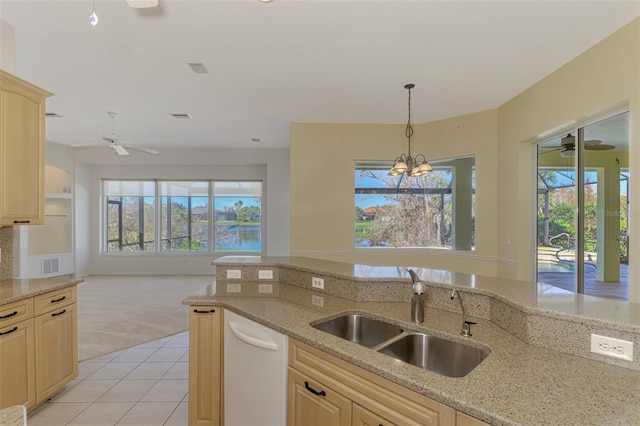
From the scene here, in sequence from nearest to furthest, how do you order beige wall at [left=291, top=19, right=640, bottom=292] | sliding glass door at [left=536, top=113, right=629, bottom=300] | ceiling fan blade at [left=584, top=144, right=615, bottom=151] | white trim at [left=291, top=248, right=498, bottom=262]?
1. beige wall at [left=291, top=19, right=640, bottom=292]
2. sliding glass door at [left=536, top=113, right=629, bottom=300]
3. ceiling fan blade at [left=584, top=144, right=615, bottom=151]
4. white trim at [left=291, top=248, right=498, bottom=262]

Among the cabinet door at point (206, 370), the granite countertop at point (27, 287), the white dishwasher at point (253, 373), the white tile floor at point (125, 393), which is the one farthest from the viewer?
the white tile floor at point (125, 393)

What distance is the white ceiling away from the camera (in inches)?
90.2

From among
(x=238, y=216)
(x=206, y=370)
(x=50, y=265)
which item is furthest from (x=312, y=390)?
(x=50, y=265)

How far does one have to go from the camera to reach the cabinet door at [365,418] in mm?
1169

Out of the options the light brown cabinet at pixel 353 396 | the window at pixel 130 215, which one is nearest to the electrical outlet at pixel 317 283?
the light brown cabinet at pixel 353 396

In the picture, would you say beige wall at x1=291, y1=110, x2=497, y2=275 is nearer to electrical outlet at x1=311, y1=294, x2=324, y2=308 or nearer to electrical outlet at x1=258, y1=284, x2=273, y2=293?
electrical outlet at x1=258, y1=284, x2=273, y2=293

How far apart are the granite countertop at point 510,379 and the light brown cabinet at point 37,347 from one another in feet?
5.85

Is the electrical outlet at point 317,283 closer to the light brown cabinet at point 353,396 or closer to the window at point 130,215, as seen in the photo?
the light brown cabinet at point 353,396

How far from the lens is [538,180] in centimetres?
401

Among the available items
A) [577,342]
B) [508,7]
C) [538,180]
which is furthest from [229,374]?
[538,180]

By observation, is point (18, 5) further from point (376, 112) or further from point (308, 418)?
point (376, 112)

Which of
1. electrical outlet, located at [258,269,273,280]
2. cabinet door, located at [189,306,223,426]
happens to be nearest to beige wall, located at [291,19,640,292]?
electrical outlet, located at [258,269,273,280]

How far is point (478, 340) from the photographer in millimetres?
1404

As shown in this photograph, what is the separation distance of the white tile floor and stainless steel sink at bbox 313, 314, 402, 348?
1428 mm
